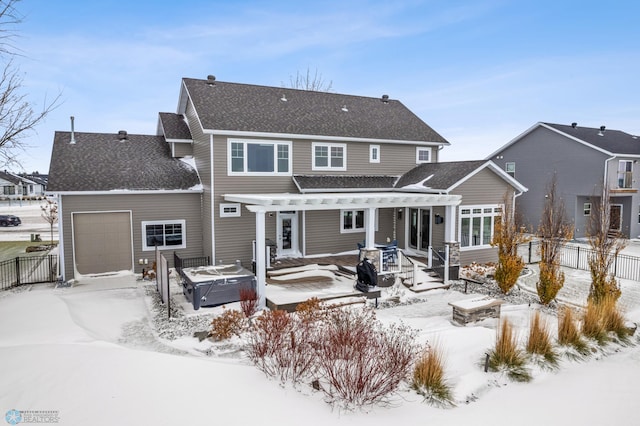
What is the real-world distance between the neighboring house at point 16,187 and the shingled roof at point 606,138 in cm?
5933

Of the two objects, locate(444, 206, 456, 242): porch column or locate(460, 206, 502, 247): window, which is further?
locate(460, 206, 502, 247): window

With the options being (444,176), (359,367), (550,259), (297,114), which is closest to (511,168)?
(444,176)

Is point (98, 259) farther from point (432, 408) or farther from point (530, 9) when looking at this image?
point (530, 9)

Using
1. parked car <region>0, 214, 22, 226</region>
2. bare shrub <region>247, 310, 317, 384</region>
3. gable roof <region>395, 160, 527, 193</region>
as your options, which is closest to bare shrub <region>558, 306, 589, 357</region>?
bare shrub <region>247, 310, 317, 384</region>

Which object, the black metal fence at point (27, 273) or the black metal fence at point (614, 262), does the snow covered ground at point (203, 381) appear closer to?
the black metal fence at point (27, 273)

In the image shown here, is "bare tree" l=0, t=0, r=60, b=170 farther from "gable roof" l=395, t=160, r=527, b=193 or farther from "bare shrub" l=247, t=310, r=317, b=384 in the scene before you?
"gable roof" l=395, t=160, r=527, b=193

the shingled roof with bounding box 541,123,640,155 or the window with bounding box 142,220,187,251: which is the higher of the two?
the shingled roof with bounding box 541,123,640,155

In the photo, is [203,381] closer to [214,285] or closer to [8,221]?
[214,285]

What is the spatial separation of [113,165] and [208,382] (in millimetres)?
12357

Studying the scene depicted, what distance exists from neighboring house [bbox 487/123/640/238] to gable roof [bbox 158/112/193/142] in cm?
2234

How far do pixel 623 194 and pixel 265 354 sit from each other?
1085 inches

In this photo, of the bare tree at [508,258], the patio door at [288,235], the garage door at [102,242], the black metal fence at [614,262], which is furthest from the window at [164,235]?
the black metal fence at [614,262]

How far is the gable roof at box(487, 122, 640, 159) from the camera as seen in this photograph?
82.5ft

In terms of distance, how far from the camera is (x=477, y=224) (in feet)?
55.9
